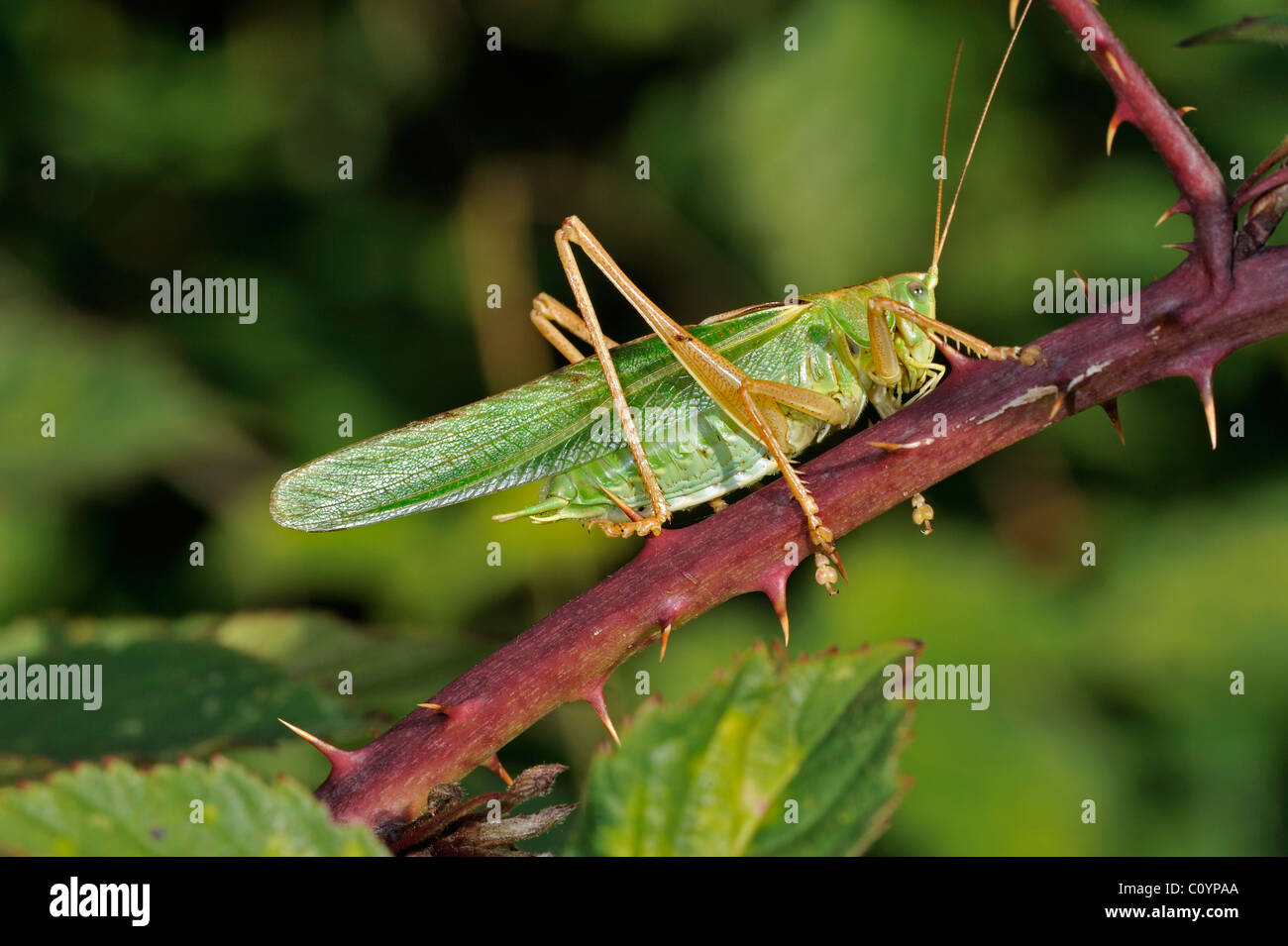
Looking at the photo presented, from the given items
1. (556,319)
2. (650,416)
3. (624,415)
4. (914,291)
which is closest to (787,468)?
(624,415)

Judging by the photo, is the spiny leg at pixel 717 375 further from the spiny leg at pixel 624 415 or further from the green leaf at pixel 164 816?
the green leaf at pixel 164 816

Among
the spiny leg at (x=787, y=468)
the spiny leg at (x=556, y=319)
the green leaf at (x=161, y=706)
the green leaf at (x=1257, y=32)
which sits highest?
the spiny leg at (x=556, y=319)

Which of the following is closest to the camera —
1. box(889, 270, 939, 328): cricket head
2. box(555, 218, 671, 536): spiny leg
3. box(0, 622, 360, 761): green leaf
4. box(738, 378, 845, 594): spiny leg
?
box(738, 378, 845, 594): spiny leg

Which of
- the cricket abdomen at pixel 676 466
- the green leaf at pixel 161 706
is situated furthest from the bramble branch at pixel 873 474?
the cricket abdomen at pixel 676 466

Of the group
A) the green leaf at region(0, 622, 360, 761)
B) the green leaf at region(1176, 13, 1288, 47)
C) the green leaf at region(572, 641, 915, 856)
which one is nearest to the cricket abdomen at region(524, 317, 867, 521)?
the green leaf at region(0, 622, 360, 761)

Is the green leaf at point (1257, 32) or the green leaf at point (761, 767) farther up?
the green leaf at point (1257, 32)

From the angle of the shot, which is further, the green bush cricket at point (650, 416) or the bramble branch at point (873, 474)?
the green bush cricket at point (650, 416)

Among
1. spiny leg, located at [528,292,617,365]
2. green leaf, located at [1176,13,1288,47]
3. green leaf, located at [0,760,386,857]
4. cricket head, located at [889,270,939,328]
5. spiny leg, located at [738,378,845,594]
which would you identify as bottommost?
green leaf, located at [0,760,386,857]

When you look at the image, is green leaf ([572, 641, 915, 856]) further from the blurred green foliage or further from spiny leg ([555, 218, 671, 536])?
the blurred green foliage
